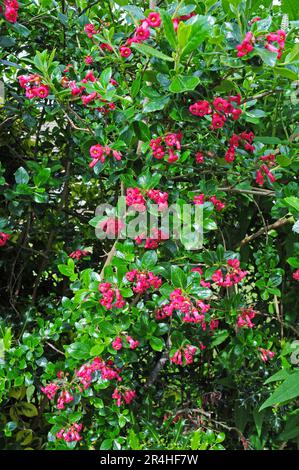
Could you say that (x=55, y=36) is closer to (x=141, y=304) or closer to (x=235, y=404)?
(x=141, y=304)

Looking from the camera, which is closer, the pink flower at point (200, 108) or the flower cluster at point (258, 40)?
the flower cluster at point (258, 40)

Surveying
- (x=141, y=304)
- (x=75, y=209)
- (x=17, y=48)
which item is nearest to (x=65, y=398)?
(x=141, y=304)

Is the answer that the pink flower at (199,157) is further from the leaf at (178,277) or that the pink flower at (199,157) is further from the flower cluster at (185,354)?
the flower cluster at (185,354)

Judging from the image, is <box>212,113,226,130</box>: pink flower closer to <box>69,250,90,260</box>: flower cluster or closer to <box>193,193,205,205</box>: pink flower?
<box>193,193,205,205</box>: pink flower

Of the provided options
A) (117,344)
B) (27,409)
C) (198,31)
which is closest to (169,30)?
(198,31)

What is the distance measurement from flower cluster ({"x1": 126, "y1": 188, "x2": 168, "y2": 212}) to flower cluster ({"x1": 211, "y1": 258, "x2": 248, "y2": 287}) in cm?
23

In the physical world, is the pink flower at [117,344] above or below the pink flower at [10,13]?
below

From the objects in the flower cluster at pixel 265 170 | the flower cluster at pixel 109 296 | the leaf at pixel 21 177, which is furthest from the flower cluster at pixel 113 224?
the flower cluster at pixel 265 170

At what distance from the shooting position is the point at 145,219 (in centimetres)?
128

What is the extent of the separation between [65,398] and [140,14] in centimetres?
92

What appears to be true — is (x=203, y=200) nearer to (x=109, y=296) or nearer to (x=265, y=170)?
(x=265, y=170)

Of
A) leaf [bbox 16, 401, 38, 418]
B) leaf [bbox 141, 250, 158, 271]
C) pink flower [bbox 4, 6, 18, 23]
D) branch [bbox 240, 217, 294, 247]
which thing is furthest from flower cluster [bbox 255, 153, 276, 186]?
leaf [bbox 16, 401, 38, 418]

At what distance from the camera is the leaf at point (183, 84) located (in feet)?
3.50

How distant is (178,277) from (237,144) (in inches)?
15.0
